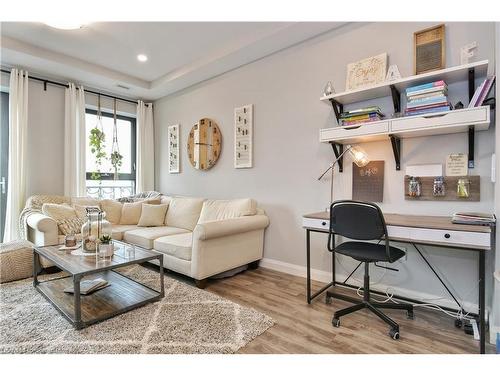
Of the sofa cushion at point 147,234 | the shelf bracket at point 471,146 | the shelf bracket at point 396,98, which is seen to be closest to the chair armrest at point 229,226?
the sofa cushion at point 147,234

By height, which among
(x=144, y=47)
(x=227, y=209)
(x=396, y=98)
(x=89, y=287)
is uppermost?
(x=144, y=47)

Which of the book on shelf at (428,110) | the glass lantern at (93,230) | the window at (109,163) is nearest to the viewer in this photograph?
the book on shelf at (428,110)

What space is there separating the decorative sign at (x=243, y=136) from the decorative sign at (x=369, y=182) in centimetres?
131

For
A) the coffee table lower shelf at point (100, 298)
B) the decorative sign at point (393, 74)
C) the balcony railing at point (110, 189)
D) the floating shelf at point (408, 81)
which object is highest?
the decorative sign at point (393, 74)

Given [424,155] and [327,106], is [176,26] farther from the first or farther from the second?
[424,155]

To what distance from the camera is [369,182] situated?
8.19 ft

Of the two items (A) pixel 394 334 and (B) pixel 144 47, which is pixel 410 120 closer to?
(A) pixel 394 334

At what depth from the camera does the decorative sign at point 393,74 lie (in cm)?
214

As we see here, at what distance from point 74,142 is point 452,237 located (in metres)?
4.53

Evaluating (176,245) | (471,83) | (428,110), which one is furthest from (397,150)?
(176,245)

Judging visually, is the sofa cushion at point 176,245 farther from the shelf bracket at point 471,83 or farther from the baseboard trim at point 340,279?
the shelf bracket at point 471,83

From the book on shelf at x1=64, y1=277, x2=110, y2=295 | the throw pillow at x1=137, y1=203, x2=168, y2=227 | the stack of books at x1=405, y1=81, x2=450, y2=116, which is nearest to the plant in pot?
the book on shelf at x1=64, y1=277, x2=110, y2=295
